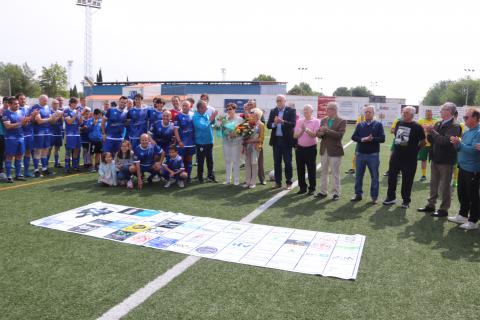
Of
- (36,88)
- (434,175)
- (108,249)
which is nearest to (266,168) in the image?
(434,175)

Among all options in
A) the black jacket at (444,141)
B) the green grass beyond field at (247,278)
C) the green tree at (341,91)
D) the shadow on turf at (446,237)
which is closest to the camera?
the green grass beyond field at (247,278)

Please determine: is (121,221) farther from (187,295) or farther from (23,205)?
(187,295)

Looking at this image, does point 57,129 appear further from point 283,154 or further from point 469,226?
point 469,226

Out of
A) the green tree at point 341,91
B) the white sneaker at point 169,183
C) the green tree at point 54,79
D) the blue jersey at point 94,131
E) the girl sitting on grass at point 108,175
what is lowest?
the white sneaker at point 169,183

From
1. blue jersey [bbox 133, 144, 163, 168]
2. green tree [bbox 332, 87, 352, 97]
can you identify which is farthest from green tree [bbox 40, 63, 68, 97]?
green tree [bbox 332, 87, 352, 97]

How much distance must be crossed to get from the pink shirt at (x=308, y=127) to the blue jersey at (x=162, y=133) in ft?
9.62

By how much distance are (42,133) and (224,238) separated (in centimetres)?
671

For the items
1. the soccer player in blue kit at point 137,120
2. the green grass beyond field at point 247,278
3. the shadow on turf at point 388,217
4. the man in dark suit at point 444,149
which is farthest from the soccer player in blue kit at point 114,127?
the man in dark suit at point 444,149

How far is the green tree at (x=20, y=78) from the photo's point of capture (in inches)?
2522

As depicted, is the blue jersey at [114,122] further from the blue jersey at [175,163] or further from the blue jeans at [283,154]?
the blue jeans at [283,154]

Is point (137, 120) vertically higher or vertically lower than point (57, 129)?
higher

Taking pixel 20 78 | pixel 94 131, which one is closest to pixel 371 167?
pixel 94 131

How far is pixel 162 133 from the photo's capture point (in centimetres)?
891

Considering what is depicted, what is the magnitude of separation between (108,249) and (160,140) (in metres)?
4.55
